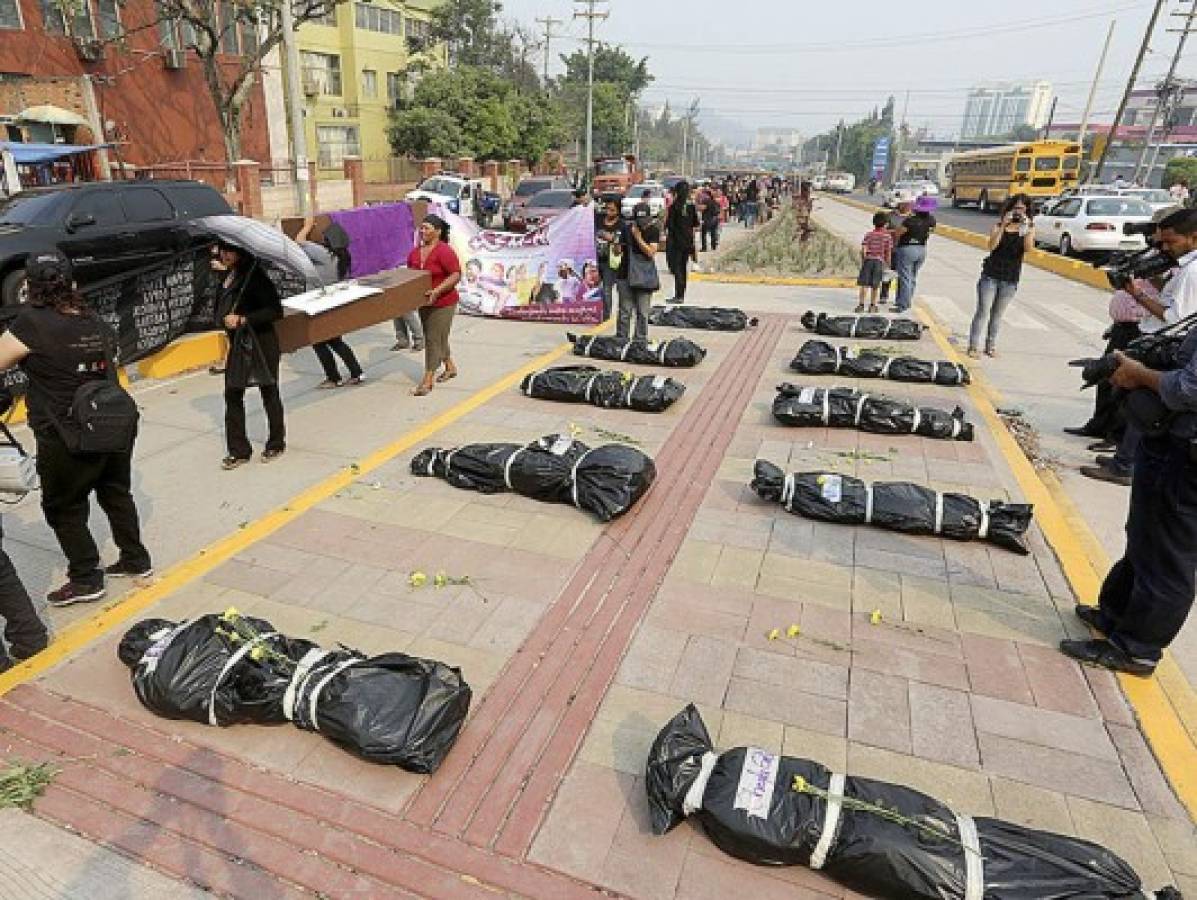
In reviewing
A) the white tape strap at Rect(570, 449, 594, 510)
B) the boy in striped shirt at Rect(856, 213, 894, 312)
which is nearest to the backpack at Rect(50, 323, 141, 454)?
the white tape strap at Rect(570, 449, 594, 510)

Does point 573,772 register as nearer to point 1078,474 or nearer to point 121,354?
point 1078,474

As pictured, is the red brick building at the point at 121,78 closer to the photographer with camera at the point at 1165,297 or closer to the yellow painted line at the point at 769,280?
the yellow painted line at the point at 769,280

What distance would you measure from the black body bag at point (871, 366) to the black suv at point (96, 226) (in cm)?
750

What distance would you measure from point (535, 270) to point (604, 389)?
14.9 ft

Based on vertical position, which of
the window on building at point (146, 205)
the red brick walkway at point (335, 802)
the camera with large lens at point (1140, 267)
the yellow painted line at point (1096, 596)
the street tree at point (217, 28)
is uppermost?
the street tree at point (217, 28)

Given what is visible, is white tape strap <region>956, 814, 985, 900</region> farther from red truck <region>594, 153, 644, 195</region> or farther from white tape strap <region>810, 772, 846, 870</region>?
red truck <region>594, 153, 644, 195</region>

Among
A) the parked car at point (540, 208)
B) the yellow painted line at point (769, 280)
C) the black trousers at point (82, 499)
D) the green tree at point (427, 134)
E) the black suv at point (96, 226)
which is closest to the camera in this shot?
the black trousers at point (82, 499)

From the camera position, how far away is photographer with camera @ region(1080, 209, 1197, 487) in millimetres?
4234

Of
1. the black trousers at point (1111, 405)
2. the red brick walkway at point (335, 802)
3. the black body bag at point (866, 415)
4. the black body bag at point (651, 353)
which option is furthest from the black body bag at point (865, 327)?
the red brick walkway at point (335, 802)

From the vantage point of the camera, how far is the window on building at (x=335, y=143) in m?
38.5

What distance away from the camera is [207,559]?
461 cm

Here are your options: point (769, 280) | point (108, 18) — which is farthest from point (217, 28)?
point (769, 280)

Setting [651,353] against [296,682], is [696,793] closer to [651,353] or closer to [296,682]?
[296,682]

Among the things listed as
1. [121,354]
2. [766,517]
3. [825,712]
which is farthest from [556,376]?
[825,712]
